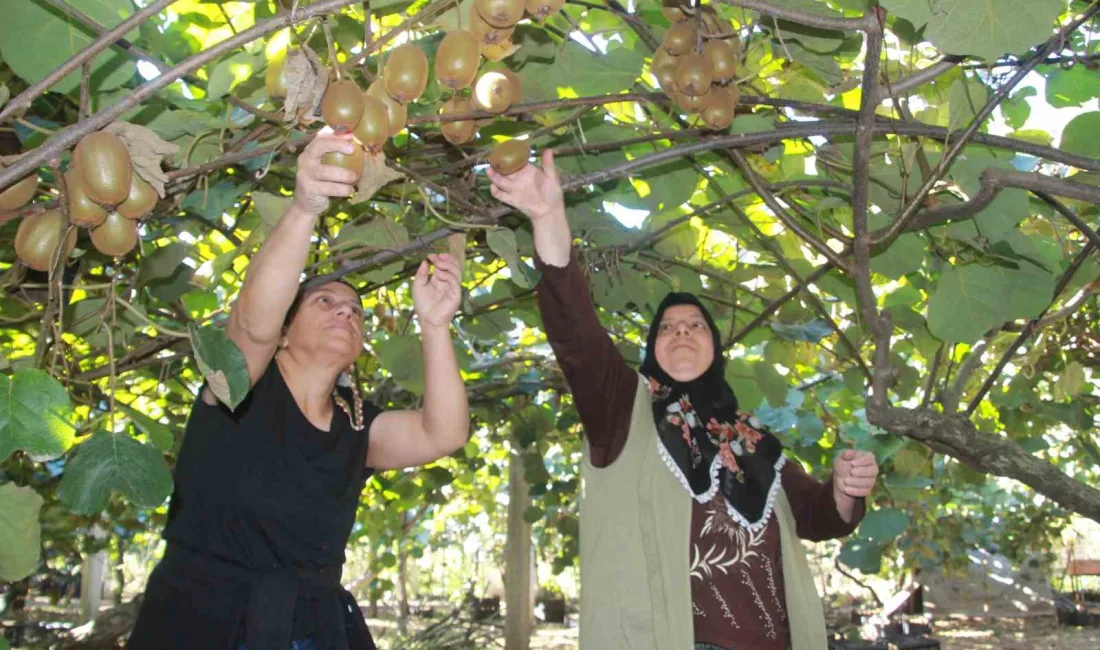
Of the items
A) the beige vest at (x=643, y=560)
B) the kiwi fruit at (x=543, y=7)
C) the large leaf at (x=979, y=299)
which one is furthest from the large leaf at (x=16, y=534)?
the large leaf at (x=979, y=299)

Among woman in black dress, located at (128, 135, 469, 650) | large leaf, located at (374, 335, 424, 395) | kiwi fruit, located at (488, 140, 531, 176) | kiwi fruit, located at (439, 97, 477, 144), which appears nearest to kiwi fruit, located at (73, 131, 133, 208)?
woman in black dress, located at (128, 135, 469, 650)

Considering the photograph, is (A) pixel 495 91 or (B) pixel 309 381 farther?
(B) pixel 309 381

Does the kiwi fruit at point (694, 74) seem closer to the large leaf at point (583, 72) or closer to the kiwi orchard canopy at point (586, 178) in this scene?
the kiwi orchard canopy at point (586, 178)

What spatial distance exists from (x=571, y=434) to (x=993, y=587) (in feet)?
39.8

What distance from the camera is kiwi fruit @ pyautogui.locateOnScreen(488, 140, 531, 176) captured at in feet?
5.11

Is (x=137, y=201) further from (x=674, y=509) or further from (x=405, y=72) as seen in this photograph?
(x=674, y=509)

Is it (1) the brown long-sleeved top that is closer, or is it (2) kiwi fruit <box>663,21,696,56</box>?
(2) kiwi fruit <box>663,21,696,56</box>

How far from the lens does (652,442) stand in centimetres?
212

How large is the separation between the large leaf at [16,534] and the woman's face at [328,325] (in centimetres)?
96

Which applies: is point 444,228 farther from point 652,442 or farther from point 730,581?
point 730,581

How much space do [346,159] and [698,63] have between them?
0.56 m

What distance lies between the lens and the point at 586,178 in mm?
1738

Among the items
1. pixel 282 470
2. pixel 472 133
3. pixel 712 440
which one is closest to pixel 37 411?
pixel 472 133

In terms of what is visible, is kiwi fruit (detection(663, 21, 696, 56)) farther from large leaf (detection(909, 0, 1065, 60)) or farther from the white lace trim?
the white lace trim
